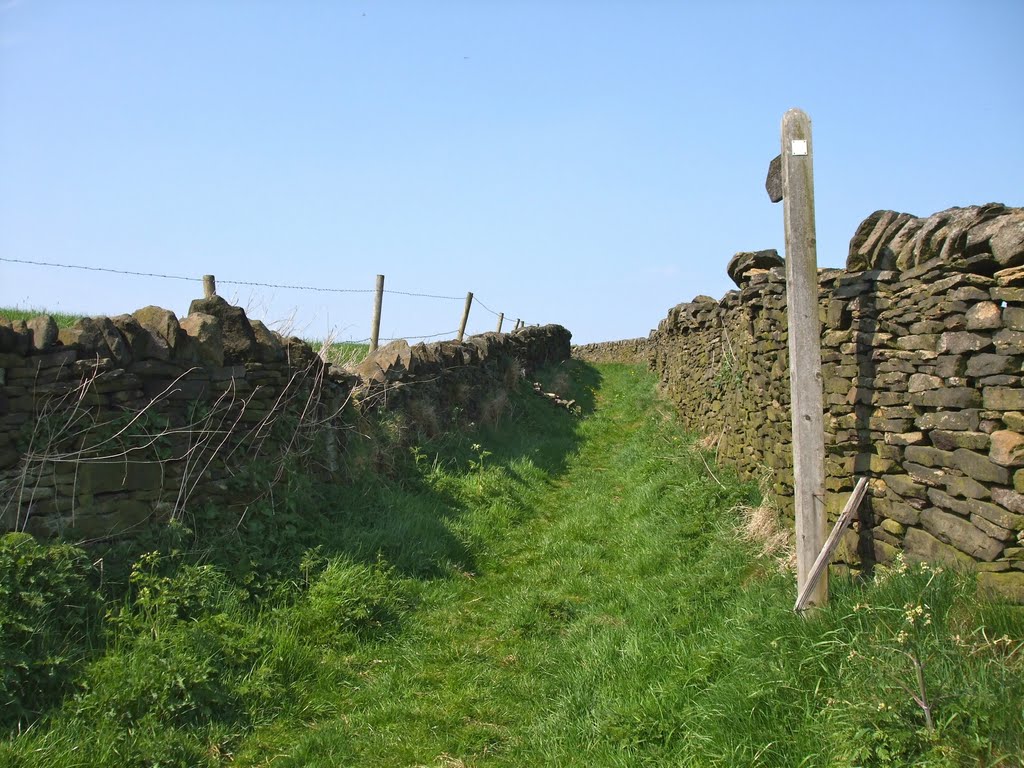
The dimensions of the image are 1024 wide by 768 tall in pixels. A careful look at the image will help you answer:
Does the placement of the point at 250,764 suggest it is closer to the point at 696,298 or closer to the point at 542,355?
the point at 696,298

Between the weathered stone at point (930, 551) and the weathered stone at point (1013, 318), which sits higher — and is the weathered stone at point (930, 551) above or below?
below

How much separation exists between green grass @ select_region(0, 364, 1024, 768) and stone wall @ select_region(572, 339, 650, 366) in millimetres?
20948

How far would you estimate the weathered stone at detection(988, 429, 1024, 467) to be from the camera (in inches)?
151

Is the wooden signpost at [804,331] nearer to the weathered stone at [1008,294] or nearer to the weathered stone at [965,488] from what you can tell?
the weathered stone at [965,488]

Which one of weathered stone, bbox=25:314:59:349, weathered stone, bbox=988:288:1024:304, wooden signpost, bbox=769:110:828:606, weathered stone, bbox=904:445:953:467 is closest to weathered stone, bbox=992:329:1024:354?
weathered stone, bbox=988:288:1024:304

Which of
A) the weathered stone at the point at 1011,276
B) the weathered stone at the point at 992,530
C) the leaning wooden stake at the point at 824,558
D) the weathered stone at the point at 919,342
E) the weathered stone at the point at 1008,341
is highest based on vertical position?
the weathered stone at the point at 1011,276

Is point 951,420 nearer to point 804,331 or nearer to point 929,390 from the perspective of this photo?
point 929,390

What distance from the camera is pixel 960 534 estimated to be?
419 cm

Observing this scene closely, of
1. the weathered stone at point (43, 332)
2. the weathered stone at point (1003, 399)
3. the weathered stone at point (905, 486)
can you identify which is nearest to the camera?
the weathered stone at point (1003, 399)

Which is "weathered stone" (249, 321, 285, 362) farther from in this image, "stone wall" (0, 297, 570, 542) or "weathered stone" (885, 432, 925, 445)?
A: "weathered stone" (885, 432, 925, 445)

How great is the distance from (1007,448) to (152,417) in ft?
18.6

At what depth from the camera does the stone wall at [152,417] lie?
195 inches

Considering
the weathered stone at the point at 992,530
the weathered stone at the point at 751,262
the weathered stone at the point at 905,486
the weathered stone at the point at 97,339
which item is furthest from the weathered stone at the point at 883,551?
the weathered stone at the point at 97,339

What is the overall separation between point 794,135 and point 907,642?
321 cm
